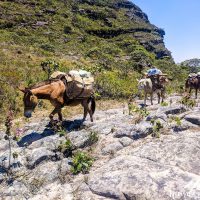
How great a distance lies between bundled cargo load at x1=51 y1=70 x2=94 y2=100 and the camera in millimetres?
13070

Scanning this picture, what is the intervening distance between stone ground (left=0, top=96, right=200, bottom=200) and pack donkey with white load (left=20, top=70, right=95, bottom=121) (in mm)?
959

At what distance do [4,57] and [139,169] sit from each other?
2619 cm

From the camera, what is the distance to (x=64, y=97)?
1302 cm

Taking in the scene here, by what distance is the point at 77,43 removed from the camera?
6266 centimetres

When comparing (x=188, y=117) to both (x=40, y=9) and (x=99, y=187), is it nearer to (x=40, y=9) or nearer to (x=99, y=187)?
(x=99, y=187)

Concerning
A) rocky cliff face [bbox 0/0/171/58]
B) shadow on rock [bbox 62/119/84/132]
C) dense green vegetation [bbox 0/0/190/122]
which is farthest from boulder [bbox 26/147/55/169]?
rocky cliff face [bbox 0/0/171/58]

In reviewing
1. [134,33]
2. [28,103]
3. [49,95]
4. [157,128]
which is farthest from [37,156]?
[134,33]

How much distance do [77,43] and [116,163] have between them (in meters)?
54.1

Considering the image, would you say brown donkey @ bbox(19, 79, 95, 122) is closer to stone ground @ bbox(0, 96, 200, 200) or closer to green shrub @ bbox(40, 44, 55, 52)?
stone ground @ bbox(0, 96, 200, 200)

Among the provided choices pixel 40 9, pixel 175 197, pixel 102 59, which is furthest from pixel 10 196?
pixel 40 9

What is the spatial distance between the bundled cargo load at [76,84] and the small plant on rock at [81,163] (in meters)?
3.24

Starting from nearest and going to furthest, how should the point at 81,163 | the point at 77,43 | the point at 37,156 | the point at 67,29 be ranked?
the point at 81,163 → the point at 37,156 → the point at 77,43 → the point at 67,29

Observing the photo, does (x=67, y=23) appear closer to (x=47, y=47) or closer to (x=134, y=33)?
(x=134, y=33)

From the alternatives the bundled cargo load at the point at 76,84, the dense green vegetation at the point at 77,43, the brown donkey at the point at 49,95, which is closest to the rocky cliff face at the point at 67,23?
the dense green vegetation at the point at 77,43
